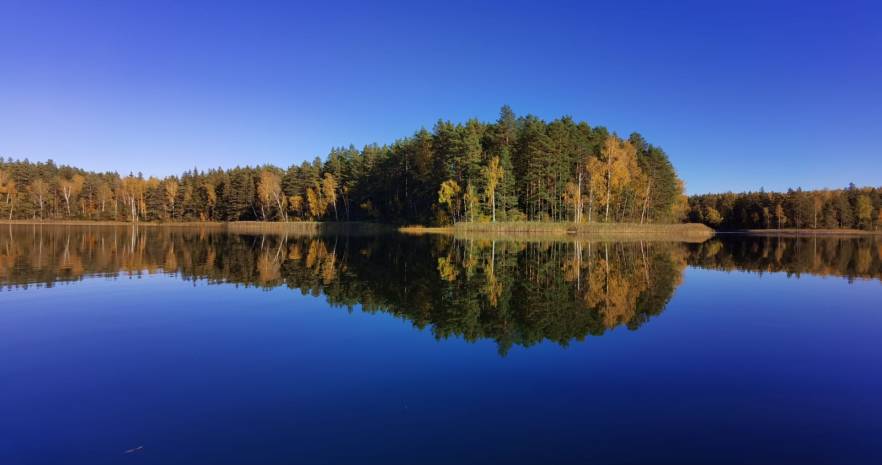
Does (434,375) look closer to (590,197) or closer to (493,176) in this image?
(493,176)

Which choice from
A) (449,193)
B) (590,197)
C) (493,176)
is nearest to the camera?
(493,176)

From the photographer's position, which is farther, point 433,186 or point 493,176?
point 433,186

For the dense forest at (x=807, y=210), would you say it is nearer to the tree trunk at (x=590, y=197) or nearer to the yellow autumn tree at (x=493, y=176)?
the tree trunk at (x=590, y=197)

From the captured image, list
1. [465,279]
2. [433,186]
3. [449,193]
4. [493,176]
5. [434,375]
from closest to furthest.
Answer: [434,375] < [465,279] < [493,176] < [449,193] < [433,186]

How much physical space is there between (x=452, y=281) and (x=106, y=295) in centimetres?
1225

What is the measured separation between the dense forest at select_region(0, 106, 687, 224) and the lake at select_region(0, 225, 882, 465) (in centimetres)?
5227

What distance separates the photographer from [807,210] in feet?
374

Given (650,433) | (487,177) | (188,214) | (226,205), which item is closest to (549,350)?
(650,433)

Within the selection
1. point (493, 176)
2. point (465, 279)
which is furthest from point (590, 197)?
point (465, 279)

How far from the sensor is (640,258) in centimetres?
2995

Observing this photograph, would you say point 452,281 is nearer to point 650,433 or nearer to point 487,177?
point 650,433

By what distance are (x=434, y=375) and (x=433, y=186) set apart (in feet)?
222

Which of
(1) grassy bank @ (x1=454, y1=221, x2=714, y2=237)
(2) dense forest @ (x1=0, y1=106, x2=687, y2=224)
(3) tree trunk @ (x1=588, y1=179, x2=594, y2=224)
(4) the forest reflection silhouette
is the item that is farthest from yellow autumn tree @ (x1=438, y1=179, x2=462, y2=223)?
(4) the forest reflection silhouette

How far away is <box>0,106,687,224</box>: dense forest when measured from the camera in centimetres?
6831
